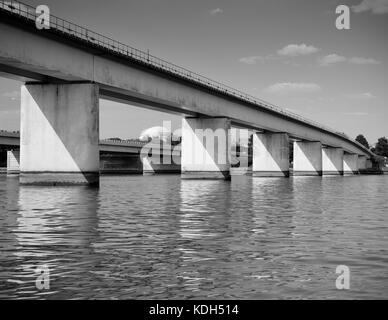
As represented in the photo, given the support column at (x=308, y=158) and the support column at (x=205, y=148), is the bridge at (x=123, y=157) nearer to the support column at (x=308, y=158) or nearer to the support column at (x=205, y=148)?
the support column at (x=308, y=158)

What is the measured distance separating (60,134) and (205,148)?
89.6 ft

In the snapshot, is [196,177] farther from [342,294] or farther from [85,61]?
[342,294]

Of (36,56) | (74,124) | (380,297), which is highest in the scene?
(36,56)

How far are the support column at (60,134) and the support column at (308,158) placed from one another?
7078cm

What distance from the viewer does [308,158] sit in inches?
4323

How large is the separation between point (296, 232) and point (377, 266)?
17.0ft

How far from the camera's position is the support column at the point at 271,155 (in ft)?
292

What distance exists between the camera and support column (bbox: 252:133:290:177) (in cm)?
8900

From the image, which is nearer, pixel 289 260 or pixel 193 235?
pixel 289 260

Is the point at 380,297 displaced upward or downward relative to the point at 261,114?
downward

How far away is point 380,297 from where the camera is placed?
8258 mm

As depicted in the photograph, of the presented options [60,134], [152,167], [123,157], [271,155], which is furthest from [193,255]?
[123,157]

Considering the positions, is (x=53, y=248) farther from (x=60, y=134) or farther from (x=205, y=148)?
(x=205, y=148)

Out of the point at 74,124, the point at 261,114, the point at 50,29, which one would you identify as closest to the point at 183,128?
the point at 261,114
